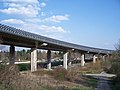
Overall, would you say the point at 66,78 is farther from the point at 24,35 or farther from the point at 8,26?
the point at 24,35

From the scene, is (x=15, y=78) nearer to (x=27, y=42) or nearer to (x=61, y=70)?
(x=61, y=70)

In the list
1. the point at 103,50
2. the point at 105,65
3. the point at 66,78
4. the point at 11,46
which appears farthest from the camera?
the point at 103,50

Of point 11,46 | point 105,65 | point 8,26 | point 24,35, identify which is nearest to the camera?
point 8,26

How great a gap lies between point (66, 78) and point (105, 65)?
57.1m

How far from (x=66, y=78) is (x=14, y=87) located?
19680mm

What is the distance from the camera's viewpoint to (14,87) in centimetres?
1661

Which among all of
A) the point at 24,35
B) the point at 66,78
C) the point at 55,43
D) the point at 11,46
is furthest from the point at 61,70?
the point at 55,43

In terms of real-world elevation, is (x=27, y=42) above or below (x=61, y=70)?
above

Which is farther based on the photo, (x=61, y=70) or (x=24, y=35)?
(x=24, y=35)

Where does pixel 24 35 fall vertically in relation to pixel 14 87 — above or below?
above

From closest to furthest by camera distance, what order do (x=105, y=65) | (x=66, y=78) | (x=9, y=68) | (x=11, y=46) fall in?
(x=9, y=68) < (x=66, y=78) < (x=11, y=46) < (x=105, y=65)

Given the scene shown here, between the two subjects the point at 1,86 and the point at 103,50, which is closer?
the point at 1,86

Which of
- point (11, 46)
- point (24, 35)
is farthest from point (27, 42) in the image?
point (24, 35)

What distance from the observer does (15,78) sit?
59.0ft
